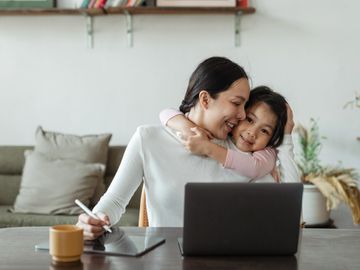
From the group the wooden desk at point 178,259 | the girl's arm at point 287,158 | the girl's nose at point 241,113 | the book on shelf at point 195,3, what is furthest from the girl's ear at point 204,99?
the book on shelf at point 195,3

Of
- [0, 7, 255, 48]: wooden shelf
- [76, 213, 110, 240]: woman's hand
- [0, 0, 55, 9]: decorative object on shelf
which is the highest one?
[0, 0, 55, 9]: decorative object on shelf

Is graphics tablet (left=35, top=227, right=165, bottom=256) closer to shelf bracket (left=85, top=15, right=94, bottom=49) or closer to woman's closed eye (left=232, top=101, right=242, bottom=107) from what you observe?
woman's closed eye (left=232, top=101, right=242, bottom=107)

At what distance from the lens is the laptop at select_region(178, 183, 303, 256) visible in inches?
47.9

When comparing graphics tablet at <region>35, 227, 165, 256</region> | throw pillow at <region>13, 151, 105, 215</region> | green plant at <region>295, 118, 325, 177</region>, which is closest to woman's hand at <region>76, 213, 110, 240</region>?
graphics tablet at <region>35, 227, 165, 256</region>

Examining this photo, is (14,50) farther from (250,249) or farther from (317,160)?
(250,249)

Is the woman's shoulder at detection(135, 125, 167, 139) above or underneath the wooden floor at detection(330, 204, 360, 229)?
above

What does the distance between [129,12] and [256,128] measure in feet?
6.75

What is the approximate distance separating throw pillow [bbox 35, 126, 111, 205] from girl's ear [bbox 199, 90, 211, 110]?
1.71 metres

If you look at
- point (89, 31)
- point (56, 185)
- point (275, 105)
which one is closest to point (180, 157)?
point (275, 105)

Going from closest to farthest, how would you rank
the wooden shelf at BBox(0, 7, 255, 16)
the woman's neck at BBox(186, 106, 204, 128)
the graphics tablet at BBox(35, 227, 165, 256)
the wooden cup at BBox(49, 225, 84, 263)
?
the wooden cup at BBox(49, 225, 84, 263)
the graphics tablet at BBox(35, 227, 165, 256)
the woman's neck at BBox(186, 106, 204, 128)
the wooden shelf at BBox(0, 7, 255, 16)

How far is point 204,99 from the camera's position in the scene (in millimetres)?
1772

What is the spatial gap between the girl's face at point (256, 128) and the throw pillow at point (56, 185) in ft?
5.40

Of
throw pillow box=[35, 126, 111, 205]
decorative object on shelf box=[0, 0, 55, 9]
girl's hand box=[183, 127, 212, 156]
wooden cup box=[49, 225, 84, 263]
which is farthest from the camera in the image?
decorative object on shelf box=[0, 0, 55, 9]

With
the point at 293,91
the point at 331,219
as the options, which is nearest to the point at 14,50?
the point at 293,91
